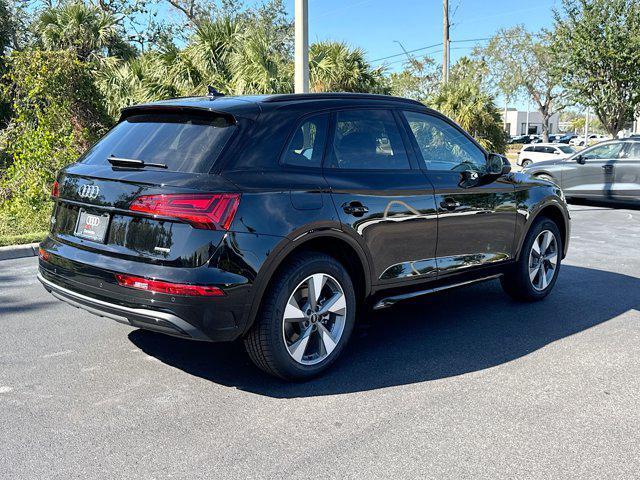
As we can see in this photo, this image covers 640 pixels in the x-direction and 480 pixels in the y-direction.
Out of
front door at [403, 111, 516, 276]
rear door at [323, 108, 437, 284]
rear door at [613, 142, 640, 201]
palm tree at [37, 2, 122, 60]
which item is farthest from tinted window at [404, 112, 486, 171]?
palm tree at [37, 2, 122, 60]

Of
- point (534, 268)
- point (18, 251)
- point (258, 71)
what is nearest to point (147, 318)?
point (534, 268)

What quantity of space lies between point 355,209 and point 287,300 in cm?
78

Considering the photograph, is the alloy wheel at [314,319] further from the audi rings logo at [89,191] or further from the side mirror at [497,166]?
the side mirror at [497,166]

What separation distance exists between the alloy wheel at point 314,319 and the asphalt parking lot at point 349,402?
219 millimetres

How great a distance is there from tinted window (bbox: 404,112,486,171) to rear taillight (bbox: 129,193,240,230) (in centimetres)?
191

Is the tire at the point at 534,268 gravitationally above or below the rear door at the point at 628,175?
below

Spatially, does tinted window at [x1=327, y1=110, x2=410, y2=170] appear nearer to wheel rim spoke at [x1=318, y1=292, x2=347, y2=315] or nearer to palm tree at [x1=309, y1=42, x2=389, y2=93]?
wheel rim spoke at [x1=318, y1=292, x2=347, y2=315]

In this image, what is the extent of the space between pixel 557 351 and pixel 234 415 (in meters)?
2.50

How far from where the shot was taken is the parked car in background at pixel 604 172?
47.0ft

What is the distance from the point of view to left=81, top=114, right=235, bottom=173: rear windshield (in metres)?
3.83

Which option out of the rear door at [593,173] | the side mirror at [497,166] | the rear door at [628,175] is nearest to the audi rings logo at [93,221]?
the side mirror at [497,166]

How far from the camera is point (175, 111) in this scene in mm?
4184

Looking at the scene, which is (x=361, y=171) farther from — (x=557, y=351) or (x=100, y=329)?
(x=100, y=329)

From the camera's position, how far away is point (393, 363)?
177 inches
